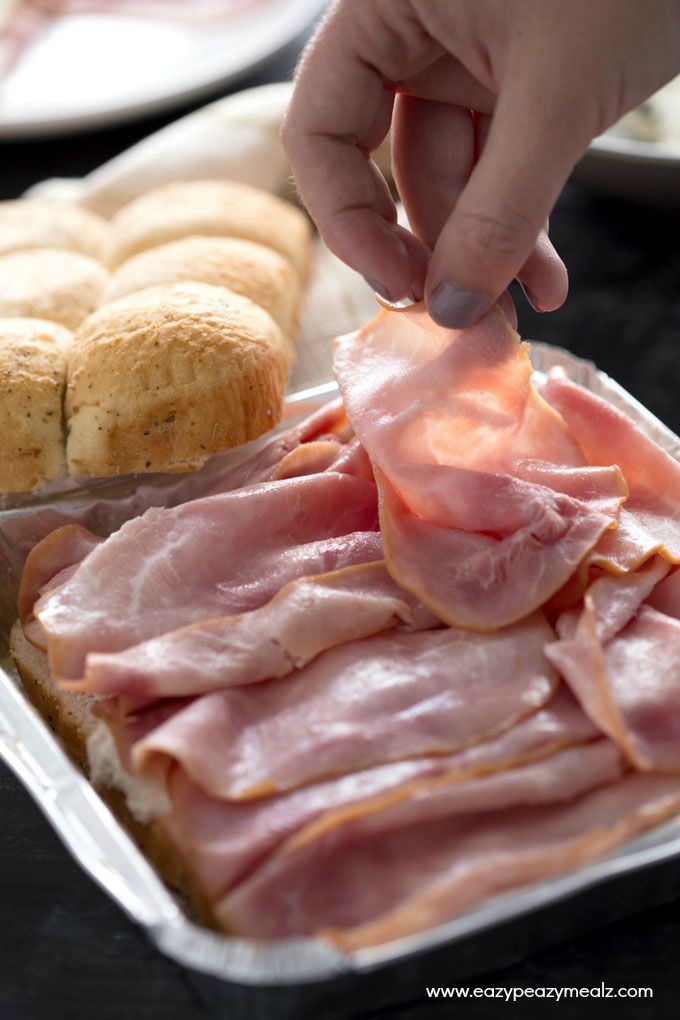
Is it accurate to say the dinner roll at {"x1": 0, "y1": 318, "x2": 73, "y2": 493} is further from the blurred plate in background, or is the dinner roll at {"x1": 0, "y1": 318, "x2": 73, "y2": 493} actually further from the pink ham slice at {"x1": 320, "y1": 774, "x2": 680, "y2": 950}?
the blurred plate in background

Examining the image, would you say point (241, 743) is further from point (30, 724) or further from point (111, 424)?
point (111, 424)

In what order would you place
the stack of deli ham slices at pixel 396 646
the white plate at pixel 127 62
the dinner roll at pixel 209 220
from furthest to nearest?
the white plate at pixel 127 62, the dinner roll at pixel 209 220, the stack of deli ham slices at pixel 396 646

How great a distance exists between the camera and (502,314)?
1.77m

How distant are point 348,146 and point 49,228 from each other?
1.29 meters

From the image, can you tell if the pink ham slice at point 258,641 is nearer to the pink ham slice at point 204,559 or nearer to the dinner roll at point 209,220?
the pink ham slice at point 204,559

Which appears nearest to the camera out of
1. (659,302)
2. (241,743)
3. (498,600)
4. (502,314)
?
(241,743)

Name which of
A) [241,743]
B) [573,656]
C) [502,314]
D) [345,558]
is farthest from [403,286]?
[241,743]

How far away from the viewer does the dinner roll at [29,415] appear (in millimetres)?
2051

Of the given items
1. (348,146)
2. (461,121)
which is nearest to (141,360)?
(348,146)

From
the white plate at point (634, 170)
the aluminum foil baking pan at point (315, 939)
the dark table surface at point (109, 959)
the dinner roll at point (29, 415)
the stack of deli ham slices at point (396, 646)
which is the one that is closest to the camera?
the aluminum foil baking pan at point (315, 939)

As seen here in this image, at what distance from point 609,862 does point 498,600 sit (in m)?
0.42

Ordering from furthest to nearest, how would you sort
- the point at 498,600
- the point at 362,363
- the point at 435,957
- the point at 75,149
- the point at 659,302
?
1. the point at 75,149
2. the point at 659,302
3. the point at 362,363
4. the point at 498,600
5. the point at 435,957

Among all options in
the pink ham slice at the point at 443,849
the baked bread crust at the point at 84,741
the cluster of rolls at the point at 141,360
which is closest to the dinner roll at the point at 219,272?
the cluster of rolls at the point at 141,360

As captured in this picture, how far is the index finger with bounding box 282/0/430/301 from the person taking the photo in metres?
1.67
